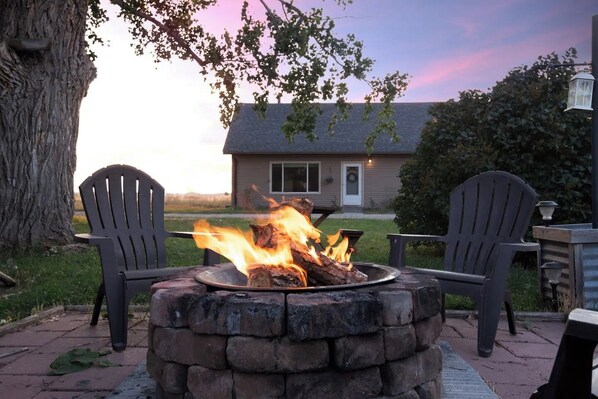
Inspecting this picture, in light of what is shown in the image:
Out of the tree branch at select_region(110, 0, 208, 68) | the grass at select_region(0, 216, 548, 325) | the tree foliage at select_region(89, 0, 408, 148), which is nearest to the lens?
the grass at select_region(0, 216, 548, 325)

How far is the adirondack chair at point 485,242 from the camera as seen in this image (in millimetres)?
3076

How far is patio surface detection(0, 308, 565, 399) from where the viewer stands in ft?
8.21

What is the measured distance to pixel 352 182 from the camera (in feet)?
64.0

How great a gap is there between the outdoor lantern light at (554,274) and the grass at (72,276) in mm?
131

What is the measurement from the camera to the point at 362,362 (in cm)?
192

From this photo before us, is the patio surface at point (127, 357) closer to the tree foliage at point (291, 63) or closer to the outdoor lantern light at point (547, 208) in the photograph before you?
the outdoor lantern light at point (547, 208)

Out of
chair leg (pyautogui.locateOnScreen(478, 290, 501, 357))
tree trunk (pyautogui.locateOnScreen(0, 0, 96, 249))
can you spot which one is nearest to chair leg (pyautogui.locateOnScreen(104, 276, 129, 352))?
chair leg (pyautogui.locateOnScreen(478, 290, 501, 357))

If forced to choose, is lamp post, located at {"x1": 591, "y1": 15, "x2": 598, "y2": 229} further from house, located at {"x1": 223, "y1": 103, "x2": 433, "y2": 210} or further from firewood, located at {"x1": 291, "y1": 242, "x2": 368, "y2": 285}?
house, located at {"x1": 223, "y1": 103, "x2": 433, "y2": 210}

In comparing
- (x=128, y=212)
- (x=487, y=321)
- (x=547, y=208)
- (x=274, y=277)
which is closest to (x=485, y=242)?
(x=487, y=321)

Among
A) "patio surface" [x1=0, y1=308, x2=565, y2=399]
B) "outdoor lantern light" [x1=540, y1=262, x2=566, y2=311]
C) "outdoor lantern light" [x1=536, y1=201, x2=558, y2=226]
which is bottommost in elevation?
"patio surface" [x1=0, y1=308, x2=565, y2=399]

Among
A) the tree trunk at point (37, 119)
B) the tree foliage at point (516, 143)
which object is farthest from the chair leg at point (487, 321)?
the tree trunk at point (37, 119)

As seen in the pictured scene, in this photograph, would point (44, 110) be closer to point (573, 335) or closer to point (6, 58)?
point (6, 58)

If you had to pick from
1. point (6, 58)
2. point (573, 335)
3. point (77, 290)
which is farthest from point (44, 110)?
point (573, 335)

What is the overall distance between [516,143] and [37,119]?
583cm
